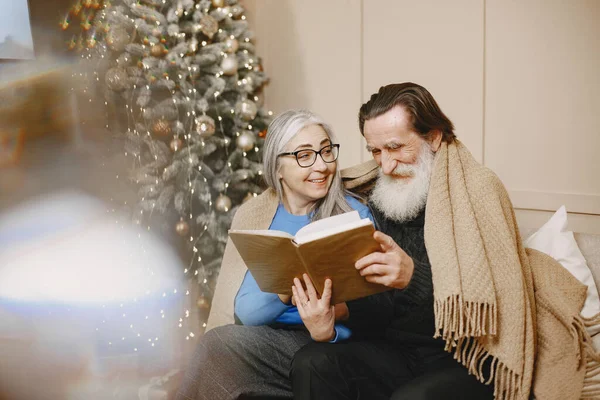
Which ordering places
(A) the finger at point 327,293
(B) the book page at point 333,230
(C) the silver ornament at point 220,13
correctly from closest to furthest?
(B) the book page at point 333,230
(A) the finger at point 327,293
(C) the silver ornament at point 220,13

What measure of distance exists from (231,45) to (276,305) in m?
1.86

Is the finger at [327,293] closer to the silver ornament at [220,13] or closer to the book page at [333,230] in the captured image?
the book page at [333,230]

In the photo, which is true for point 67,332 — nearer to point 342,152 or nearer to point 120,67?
point 120,67

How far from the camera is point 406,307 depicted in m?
1.96

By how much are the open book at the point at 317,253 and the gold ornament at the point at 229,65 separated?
6.27ft

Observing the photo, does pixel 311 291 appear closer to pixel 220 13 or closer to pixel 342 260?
pixel 342 260

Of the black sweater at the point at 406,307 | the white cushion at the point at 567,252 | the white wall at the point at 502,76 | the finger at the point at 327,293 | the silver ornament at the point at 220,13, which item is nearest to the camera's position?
the finger at the point at 327,293

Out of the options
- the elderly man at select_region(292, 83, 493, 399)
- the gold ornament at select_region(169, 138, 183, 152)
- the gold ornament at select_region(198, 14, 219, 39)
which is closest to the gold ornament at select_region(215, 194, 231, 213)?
the gold ornament at select_region(169, 138, 183, 152)

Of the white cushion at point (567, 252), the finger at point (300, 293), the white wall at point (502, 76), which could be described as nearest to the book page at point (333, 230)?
the finger at point (300, 293)

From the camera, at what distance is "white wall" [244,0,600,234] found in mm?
2539

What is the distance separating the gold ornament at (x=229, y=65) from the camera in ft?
11.3

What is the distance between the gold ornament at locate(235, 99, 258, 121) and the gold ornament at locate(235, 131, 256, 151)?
0.09 meters

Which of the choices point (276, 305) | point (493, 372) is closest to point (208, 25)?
point (276, 305)

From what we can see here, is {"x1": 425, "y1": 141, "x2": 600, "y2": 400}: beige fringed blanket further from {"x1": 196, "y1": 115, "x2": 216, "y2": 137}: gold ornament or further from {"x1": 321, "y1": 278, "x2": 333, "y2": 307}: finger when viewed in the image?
{"x1": 196, "y1": 115, "x2": 216, "y2": 137}: gold ornament
